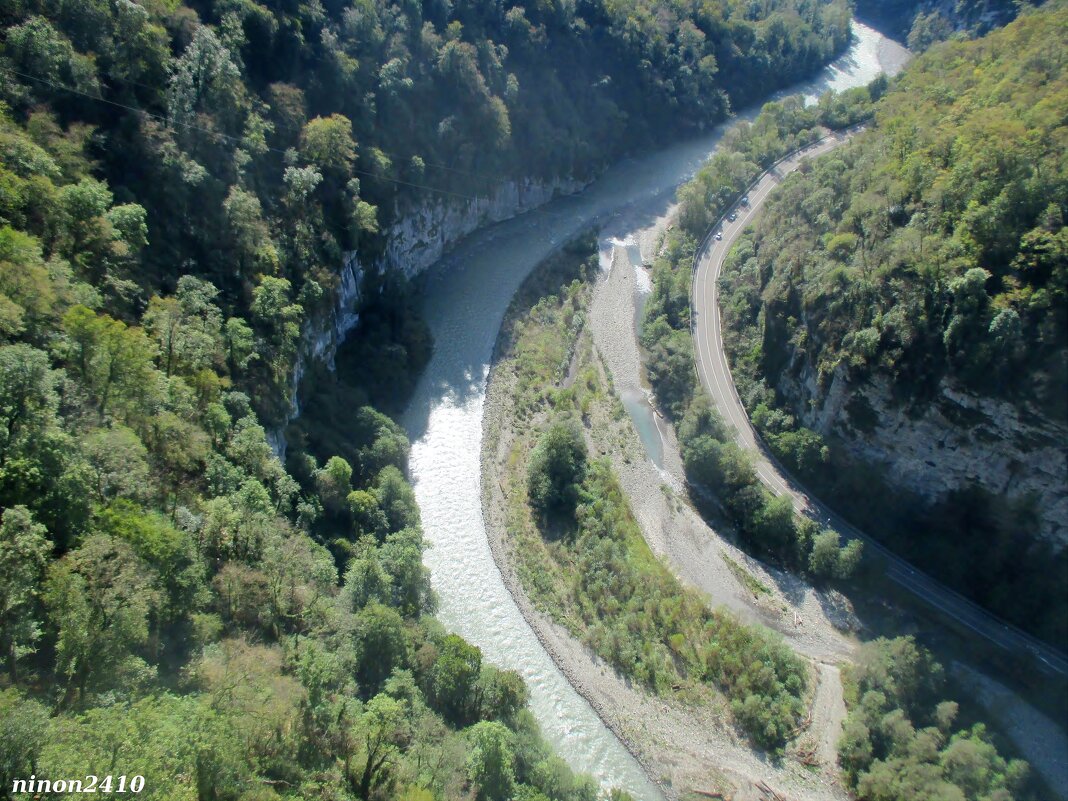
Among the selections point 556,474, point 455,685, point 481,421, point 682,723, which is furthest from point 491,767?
point 481,421

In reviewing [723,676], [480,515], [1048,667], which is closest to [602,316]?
[480,515]

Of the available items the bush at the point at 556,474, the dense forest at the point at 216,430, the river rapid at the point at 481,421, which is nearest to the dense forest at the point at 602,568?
the bush at the point at 556,474

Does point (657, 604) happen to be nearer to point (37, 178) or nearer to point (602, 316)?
point (602, 316)

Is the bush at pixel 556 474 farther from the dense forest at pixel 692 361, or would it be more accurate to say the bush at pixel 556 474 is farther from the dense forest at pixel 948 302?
the dense forest at pixel 948 302

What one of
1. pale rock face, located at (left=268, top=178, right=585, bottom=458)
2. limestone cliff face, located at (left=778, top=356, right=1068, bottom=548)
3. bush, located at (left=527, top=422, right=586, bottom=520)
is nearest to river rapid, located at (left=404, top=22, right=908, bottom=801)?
pale rock face, located at (left=268, top=178, right=585, bottom=458)

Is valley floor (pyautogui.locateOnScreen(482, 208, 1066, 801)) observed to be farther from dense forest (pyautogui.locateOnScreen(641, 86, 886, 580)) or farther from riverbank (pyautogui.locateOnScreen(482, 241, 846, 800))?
dense forest (pyautogui.locateOnScreen(641, 86, 886, 580))

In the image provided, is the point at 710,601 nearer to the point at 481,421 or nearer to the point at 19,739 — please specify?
the point at 481,421
